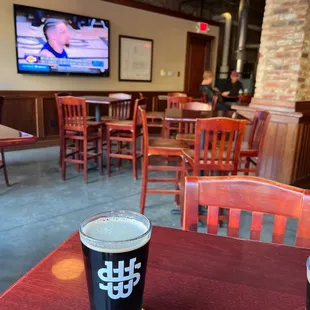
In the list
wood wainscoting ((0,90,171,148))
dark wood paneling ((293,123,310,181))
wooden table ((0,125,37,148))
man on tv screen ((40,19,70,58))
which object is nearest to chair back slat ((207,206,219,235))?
wooden table ((0,125,37,148))

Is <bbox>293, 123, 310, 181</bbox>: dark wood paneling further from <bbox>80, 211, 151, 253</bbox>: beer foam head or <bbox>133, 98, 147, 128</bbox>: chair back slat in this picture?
<bbox>80, 211, 151, 253</bbox>: beer foam head

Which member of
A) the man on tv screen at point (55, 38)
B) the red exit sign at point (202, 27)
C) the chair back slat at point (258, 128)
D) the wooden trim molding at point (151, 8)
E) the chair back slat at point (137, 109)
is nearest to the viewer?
→ the chair back slat at point (258, 128)

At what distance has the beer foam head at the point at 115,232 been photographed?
45 centimetres

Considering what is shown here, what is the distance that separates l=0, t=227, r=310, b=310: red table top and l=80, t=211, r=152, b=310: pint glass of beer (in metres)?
0.08

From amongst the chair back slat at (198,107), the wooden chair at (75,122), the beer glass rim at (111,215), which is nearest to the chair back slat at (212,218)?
the beer glass rim at (111,215)

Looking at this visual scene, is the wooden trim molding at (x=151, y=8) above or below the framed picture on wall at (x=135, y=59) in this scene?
above

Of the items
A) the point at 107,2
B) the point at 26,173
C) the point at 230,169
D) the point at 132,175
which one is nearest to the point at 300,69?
the point at 230,169

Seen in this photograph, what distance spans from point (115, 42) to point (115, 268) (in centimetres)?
605

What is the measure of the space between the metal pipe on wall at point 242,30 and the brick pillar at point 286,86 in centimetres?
491

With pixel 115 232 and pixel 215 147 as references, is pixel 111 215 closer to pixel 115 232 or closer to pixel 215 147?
pixel 115 232

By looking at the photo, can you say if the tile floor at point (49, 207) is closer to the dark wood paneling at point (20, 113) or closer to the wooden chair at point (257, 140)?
the wooden chair at point (257, 140)

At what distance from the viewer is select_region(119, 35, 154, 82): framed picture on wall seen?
6172 mm

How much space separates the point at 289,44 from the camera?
11.2 feet

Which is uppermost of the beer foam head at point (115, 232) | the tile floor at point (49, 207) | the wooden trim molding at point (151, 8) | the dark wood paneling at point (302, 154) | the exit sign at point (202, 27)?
the wooden trim molding at point (151, 8)
